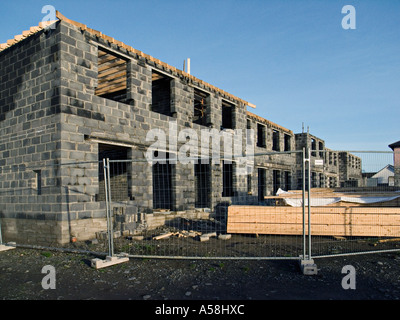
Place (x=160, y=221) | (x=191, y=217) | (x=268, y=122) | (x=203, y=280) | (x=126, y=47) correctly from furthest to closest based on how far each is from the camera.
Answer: (x=268, y=122), (x=191, y=217), (x=160, y=221), (x=126, y=47), (x=203, y=280)

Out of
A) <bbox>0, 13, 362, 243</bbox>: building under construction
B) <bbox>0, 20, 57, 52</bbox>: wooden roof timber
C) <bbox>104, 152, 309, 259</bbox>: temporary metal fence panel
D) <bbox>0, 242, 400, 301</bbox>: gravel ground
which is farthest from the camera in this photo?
<bbox>0, 20, 57, 52</bbox>: wooden roof timber

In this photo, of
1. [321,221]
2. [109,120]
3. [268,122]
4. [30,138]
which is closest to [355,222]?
[321,221]

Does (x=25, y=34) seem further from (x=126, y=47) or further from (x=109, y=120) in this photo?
(x=109, y=120)

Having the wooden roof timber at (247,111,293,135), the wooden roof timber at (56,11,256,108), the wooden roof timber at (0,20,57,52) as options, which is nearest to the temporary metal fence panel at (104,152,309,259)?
the wooden roof timber at (247,111,293,135)

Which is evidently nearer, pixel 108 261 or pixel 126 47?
pixel 108 261

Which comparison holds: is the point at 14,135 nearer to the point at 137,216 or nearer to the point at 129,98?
the point at 129,98

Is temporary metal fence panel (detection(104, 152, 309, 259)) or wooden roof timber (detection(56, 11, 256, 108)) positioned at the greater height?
wooden roof timber (detection(56, 11, 256, 108))

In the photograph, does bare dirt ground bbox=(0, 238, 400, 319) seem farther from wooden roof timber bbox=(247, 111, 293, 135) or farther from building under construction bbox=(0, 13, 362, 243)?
wooden roof timber bbox=(247, 111, 293, 135)

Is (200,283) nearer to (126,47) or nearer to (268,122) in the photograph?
(126,47)

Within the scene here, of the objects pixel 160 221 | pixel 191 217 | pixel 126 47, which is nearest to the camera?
pixel 126 47

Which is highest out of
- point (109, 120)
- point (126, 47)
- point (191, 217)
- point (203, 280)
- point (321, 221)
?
point (126, 47)

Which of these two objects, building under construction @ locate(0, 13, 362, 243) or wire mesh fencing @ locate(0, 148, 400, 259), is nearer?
wire mesh fencing @ locate(0, 148, 400, 259)

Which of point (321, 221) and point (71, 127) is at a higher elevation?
point (71, 127)
